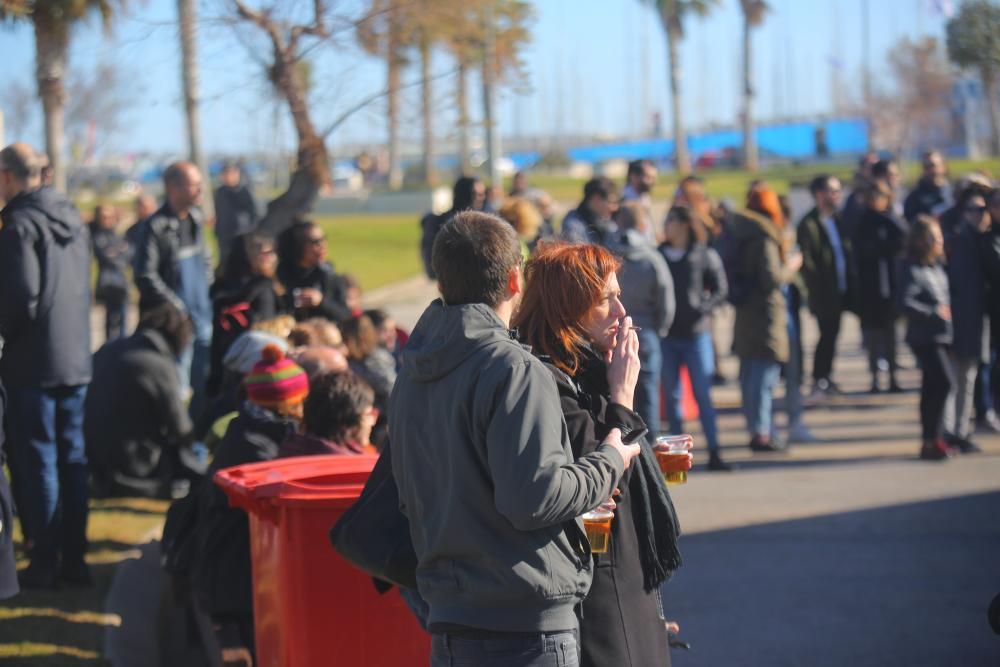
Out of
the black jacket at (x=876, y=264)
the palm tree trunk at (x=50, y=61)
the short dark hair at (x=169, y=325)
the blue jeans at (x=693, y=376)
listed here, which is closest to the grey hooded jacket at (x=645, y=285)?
the blue jeans at (x=693, y=376)

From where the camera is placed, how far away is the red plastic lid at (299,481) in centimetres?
434

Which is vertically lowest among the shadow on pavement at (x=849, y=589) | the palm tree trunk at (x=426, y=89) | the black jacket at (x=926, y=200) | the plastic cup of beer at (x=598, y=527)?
the shadow on pavement at (x=849, y=589)

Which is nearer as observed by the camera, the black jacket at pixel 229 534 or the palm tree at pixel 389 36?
the black jacket at pixel 229 534

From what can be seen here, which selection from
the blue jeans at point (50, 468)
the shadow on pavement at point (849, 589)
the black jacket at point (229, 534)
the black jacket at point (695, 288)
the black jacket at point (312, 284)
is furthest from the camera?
the black jacket at point (695, 288)

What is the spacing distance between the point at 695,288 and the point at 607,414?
593 centimetres

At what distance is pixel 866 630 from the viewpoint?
5.94 metres

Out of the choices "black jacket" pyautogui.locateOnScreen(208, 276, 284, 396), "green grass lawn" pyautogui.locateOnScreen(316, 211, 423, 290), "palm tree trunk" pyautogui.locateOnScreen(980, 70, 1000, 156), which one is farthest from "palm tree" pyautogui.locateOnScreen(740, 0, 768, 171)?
"black jacket" pyautogui.locateOnScreen(208, 276, 284, 396)

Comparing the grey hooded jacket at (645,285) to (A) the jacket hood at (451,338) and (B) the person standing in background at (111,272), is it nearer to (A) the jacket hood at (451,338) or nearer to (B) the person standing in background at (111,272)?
(A) the jacket hood at (451,338)

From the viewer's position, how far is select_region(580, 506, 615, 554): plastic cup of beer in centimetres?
329

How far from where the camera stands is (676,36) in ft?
212

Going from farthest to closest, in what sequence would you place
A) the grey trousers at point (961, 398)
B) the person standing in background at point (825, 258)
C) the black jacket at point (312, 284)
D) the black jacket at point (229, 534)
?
1. the person standing in background at point (825, 258)
2. the grey trousers at point (961, 398)
3. the black jacket at point (312, 284)
4. the black jacket at point (229, 534)

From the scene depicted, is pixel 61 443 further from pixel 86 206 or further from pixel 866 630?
pixel 86 206

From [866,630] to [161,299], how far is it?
5.09 m

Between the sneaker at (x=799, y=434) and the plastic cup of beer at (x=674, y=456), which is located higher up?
the plastic cup of beer at (x=674, y=456)
